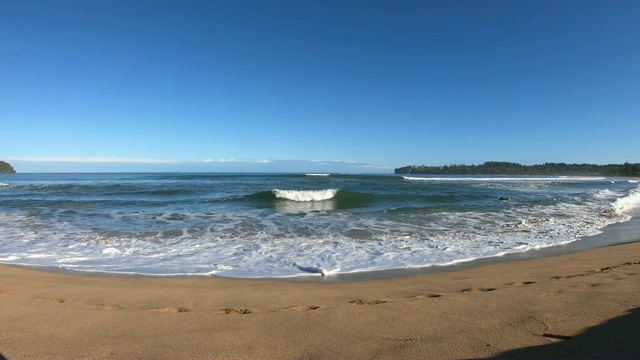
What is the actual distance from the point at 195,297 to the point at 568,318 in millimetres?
4115

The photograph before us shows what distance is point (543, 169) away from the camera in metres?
80.6

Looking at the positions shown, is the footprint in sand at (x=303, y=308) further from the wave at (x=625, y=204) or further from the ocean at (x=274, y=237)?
the wave at (x=625, y=204)

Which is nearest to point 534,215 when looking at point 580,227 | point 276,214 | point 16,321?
point 580,227

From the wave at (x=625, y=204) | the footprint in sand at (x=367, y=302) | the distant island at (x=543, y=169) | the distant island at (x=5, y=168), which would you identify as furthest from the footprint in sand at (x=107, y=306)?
the distant island at (x=5, y=168)

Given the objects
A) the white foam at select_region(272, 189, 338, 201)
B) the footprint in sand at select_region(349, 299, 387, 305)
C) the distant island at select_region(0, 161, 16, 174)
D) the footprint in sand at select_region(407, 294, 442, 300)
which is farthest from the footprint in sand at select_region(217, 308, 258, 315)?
the distant island at select_region(0, 161, 16, 174)

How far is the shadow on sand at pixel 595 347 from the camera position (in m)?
2.42

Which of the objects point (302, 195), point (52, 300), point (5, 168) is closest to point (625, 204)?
point (302, 195)

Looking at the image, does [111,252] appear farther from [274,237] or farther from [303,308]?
[303,308]

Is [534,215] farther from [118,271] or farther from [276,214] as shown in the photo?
[118,271]

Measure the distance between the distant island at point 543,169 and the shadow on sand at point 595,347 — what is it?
86699mm

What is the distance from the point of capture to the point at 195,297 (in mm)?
4395

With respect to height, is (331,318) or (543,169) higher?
(543,169)

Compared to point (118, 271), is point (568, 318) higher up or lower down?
higher up

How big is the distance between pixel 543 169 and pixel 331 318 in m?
93.6
